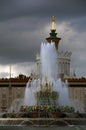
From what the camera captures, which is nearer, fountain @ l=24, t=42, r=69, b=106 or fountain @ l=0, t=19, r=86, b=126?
fountain @ l=0, t=19, r=86, b=126

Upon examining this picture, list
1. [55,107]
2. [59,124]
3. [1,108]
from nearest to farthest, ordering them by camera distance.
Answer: [59,124], [55,107], [1,108]

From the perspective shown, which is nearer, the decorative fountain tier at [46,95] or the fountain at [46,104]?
the fountain at [46,104]

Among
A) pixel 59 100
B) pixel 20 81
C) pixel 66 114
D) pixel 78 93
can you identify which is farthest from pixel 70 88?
pixel 66 114

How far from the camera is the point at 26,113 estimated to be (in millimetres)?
78750

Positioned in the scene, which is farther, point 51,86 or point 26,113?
point 51,86

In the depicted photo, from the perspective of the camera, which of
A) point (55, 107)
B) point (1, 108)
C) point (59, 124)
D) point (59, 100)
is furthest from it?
point (1, 108)

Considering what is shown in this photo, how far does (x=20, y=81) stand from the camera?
488ft

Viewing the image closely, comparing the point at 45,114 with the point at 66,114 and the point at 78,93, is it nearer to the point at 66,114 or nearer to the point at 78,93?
the point at 66,114

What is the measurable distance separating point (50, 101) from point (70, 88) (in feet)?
205

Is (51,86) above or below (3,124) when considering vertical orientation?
above

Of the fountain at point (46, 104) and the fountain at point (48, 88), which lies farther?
the fountain at point (48, 88)

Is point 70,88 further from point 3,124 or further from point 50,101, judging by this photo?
point 3,124

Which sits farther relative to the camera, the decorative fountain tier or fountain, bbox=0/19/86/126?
the decorative fountain tier

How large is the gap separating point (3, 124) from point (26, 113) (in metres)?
4.05
